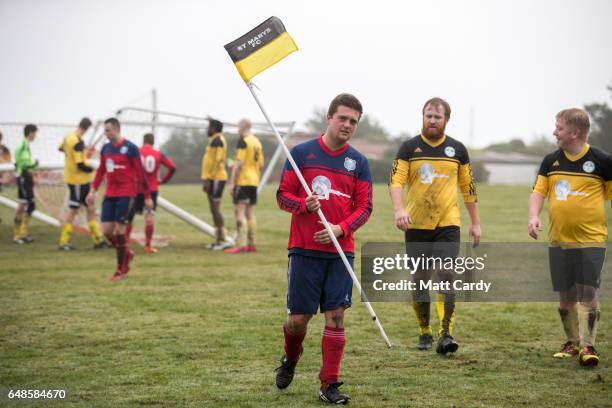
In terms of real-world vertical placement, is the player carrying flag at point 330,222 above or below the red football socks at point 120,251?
above

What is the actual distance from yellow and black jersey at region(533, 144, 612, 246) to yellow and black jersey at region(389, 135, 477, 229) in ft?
3.09

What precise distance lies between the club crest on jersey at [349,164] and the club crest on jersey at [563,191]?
86.8 inches

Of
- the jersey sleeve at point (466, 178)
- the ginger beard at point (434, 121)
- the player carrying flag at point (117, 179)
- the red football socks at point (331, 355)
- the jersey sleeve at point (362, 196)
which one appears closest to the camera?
the red football socks at point (331, 355)

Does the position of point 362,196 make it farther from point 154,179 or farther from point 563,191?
point 154,179

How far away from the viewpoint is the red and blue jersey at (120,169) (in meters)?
12.2

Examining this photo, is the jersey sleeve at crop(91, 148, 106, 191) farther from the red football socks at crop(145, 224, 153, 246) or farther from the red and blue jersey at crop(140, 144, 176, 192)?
the red football socks at crop(145, 224, 153, 246)

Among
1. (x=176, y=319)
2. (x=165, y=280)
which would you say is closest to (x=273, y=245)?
(x=165, y=280)

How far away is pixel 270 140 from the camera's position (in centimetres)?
2230

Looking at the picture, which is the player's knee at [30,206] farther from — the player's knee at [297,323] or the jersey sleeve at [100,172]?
the player's knee at [297,323]

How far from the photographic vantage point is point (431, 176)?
7648 mm

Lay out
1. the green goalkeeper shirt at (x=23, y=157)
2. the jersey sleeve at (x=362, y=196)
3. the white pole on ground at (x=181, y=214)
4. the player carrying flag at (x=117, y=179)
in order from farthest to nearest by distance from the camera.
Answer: the white pole on ground at (x=181, y=214)
the green goalkeeper shirt at (x=23, y=157)
the player carrying flag at (x=117, y=179)
the jersey sleeve at (x=362, y=196)

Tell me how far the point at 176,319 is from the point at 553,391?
4.57 meters

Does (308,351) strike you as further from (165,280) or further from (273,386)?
(165,280)

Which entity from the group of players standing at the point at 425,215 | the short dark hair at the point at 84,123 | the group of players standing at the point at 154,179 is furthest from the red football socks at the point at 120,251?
the group of players standing at the point at 425,215
